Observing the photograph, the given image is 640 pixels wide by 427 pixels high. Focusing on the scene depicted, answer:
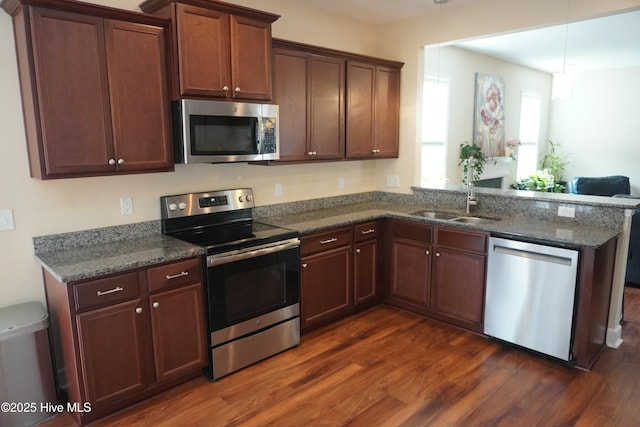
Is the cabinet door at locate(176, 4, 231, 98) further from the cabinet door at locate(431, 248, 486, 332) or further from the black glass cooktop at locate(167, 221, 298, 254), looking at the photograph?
the cabinet door at locate(431, 248, 486, 332)

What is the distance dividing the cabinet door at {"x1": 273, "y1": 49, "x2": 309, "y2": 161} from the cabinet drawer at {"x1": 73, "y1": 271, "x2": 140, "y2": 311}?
1.48 m

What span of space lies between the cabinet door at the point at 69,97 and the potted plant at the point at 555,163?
7482 millimetres

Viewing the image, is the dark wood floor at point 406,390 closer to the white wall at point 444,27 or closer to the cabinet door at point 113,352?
the cabinet door at point 113,352

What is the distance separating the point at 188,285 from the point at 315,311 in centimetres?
115

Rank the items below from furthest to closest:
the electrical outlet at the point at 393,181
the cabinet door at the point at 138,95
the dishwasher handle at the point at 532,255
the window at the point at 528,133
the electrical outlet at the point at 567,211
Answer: the window at the point at 528,133 < the electrical outlet at the point at 393,181 < the electrical outlet at the point at 567,211 < the dishwasher handle at the point at 532,255 < the cabinet door at the point at 138,95

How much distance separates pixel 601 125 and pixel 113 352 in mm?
8078

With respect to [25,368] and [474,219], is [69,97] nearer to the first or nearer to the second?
[25,368]

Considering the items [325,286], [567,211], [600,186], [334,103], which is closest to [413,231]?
[325,286]

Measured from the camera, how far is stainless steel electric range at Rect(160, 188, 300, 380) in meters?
2.67

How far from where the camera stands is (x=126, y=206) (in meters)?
2.82

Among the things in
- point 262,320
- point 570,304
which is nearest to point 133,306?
point 262,320

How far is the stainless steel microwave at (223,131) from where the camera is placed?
8.64 ft

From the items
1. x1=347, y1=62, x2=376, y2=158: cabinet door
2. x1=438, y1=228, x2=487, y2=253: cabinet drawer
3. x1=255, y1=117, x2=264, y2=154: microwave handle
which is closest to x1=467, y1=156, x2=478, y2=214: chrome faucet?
x1=438, y1=228, x2=487, y2=253: cabinet drawer

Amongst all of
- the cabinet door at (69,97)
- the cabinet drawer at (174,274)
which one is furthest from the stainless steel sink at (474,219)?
the cabinet door at (69,97)
